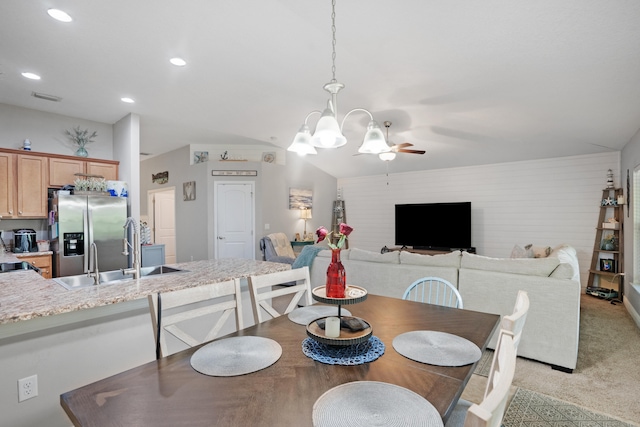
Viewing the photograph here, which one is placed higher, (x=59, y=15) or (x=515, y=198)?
(x=59, y=15)

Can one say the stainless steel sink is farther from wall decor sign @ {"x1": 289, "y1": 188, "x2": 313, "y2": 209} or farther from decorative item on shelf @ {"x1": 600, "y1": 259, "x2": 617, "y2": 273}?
decorative item on shelf @ {"x1": 600, "y1": 259, "x2": 617, "y2": 273}

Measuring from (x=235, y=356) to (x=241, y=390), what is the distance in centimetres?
25

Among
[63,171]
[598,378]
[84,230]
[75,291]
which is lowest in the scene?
[598,378]

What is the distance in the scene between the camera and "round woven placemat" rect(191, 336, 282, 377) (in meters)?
1.15

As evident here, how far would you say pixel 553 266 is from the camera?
2770 mm

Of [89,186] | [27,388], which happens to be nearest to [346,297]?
[27,388]

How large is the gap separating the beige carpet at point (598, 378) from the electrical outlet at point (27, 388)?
8.56ft

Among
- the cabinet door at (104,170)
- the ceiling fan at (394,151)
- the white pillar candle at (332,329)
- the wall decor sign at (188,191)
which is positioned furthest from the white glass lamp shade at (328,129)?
the wall decor sign at (188,191)

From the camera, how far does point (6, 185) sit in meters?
4.12

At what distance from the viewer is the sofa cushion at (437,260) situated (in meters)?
3.21

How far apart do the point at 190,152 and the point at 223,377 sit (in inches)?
257

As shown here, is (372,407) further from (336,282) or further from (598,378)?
(598,378)

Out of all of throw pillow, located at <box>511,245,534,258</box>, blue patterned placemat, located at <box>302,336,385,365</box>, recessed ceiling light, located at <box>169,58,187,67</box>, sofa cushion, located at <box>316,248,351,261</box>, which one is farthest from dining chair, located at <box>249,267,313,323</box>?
throw pillow, located at <box>511,245,534,258</box>

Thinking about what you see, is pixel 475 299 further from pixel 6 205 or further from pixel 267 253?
pixel 6 205
